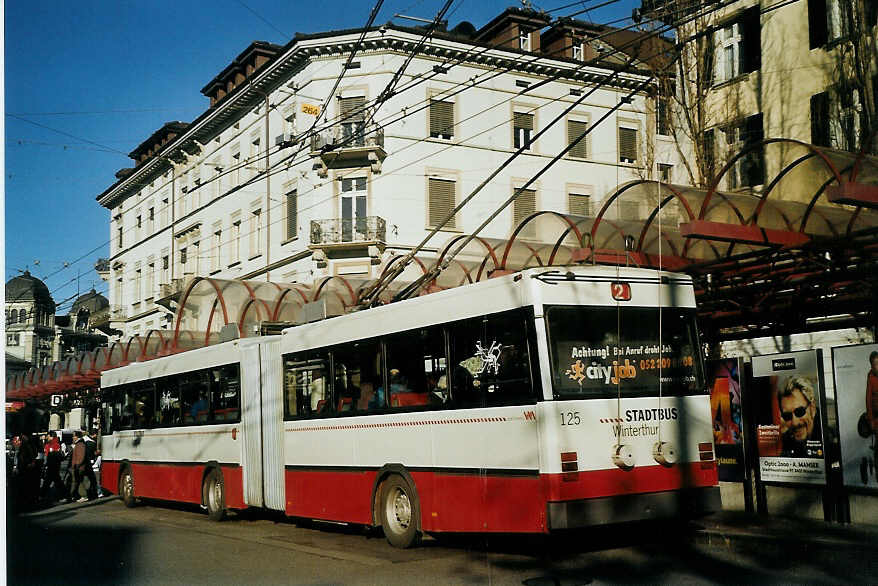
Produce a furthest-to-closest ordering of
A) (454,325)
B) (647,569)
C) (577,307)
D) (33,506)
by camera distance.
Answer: (33,506) < (454,325) < (577,307) < (647,569)

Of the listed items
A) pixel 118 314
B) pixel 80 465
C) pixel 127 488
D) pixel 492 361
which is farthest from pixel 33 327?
pixel 492 361

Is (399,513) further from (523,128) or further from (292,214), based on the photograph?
(523,128)

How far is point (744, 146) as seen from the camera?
2484 cm

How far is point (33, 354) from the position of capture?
5519 cm

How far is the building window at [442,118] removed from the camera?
40.0 m

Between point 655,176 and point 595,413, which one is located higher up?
point 655,176

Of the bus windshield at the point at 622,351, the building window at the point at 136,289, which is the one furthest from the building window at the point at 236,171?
the bus windshield at the point at 622,351

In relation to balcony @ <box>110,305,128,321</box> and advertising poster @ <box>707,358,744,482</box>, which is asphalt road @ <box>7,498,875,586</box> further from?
balcony @ <box>110,305,128,321</box>

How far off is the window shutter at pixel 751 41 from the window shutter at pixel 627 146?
17887 mm

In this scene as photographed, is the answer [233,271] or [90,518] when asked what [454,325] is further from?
[233,271]

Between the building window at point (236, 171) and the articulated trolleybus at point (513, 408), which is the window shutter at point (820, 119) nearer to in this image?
the articulated trolleybus at point (513, 408)

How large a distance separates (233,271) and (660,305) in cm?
3729

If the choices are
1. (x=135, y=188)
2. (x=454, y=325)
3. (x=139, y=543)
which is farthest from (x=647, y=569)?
(x=135, y=188)

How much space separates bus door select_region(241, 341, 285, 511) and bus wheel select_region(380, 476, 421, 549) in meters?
3.29
